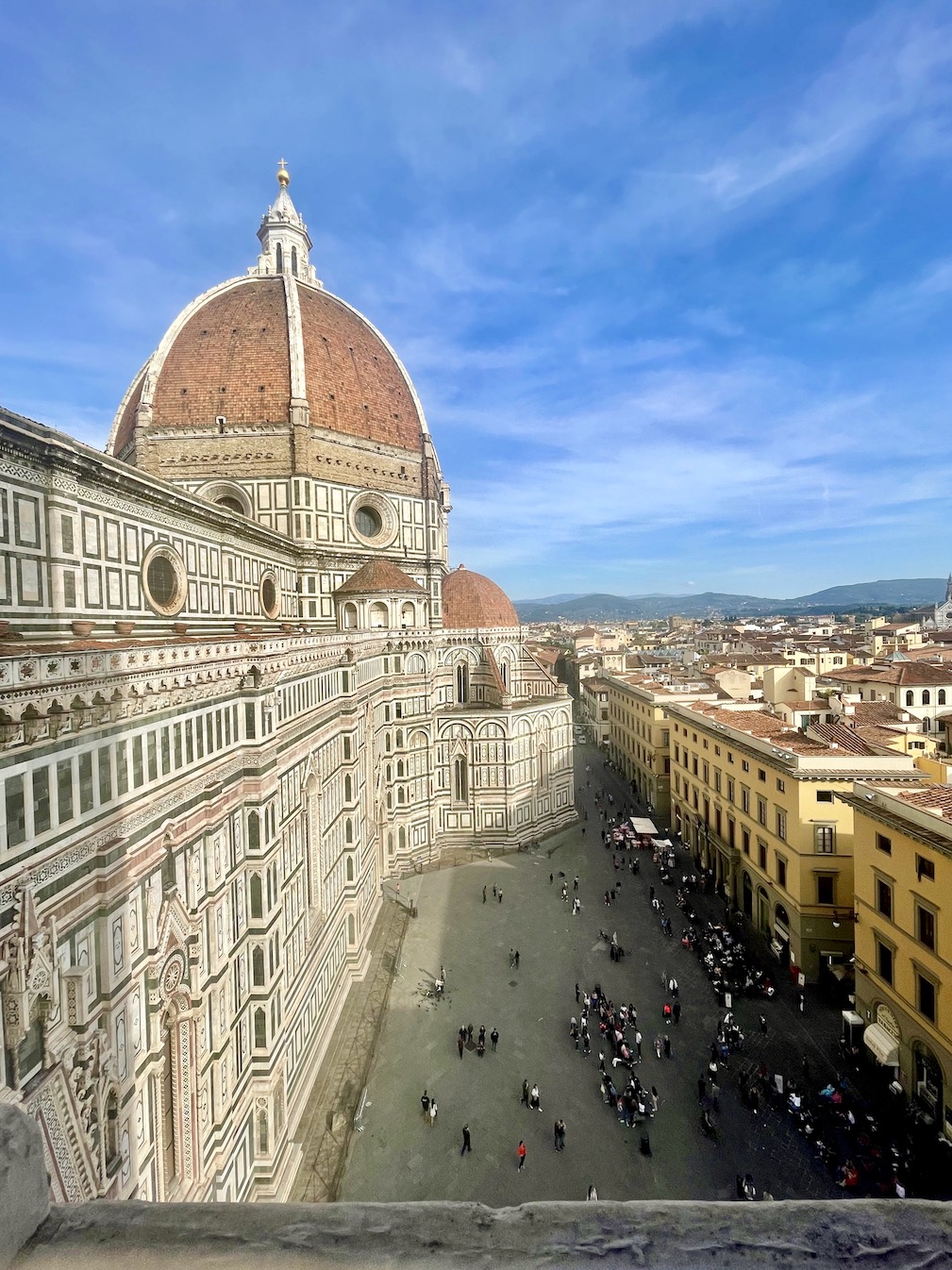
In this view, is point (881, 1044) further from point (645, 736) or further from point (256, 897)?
point (645, 736)

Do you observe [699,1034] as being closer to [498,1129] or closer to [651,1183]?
[651,1183]

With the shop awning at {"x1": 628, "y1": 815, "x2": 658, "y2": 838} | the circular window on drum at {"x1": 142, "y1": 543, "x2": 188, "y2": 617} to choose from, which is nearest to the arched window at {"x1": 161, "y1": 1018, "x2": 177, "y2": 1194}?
the circular window on drum at {"x1": 142, "y1": 543, "x2": 188, "y2": 617}

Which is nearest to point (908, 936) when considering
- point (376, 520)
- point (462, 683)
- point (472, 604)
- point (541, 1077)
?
point (541, 1077)

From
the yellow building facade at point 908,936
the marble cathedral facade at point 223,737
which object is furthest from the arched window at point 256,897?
the yellow building facade at point 908,936

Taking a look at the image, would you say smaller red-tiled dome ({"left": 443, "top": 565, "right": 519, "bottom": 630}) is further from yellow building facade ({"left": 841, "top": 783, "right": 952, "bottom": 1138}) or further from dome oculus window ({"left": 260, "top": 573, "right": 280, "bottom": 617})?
yellow building facade ({"left": 841, "top": 783, "right": 952, "bottom": 1138})

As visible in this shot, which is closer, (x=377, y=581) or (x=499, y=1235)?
(x=499, y=1235)

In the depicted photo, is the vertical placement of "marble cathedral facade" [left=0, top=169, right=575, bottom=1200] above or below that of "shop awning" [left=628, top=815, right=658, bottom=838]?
above

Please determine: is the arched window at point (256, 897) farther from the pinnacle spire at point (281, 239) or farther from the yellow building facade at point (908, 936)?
the pinnacle spire at point (281, 239)
